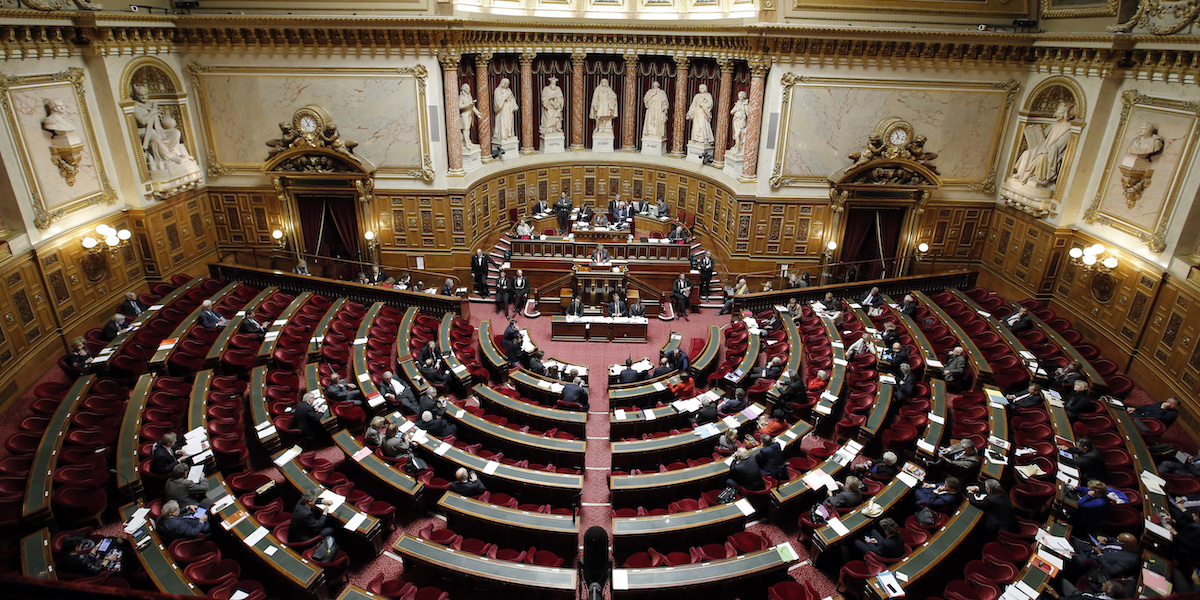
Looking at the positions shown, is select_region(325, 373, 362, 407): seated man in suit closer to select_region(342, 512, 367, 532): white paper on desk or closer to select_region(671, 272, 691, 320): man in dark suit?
select_region(342, 512, 367, 532): white paper on desk

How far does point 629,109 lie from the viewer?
1065 inches

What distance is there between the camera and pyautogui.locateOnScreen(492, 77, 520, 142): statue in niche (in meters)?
25.6

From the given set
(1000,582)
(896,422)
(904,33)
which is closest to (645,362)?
(896,422)

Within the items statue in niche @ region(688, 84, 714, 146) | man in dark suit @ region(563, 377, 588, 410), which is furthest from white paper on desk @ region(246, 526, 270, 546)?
statue in niche @ region(688, 84, 714, 146)

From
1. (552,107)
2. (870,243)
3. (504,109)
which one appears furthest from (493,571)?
(552,107)

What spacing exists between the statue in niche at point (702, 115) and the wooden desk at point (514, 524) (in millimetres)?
19027

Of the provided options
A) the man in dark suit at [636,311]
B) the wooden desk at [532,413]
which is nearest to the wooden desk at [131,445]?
the wooden desk at [532,413]

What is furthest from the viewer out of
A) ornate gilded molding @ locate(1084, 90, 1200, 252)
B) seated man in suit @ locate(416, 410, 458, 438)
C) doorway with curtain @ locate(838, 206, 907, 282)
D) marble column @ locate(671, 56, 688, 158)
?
marble column @ locate(671, 56, 688, 158)

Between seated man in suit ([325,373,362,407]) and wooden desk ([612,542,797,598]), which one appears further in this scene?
seated man in suit ([325,373,362,407])

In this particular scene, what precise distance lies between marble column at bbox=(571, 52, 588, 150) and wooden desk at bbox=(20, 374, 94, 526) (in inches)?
766

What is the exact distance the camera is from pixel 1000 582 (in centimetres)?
920

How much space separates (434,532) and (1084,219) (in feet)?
64.7

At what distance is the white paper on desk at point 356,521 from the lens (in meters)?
10.1

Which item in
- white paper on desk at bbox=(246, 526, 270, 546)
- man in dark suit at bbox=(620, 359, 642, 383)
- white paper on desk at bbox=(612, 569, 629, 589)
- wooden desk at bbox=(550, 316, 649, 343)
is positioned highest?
white paper on desk at bbox=(246, 526, 270, 546)
